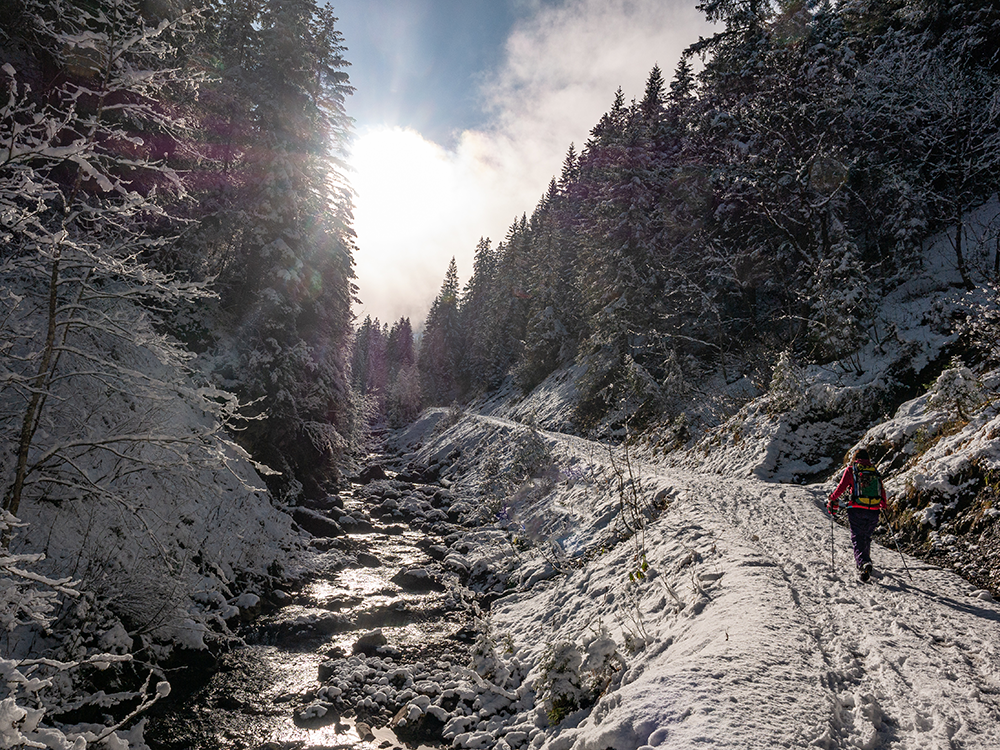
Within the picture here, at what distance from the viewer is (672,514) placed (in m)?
10.2

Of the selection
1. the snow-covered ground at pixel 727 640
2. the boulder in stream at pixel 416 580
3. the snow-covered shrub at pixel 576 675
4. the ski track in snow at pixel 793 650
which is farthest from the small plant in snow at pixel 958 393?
the boulder in stream at pixel 416 580

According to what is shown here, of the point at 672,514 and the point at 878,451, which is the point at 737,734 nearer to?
the point at 672,514

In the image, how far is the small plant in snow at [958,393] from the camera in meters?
9.36

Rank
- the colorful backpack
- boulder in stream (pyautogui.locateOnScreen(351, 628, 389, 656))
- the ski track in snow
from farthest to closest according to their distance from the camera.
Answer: boulder in stream (pyautogui.locateOnScreen(351, 628, 389, 656)) < the colorful backpack < the ski track in snow

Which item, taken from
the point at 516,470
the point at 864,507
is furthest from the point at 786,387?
the point at 516,470

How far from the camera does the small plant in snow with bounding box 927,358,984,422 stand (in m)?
9.36

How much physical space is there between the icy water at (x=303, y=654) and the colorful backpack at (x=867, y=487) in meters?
7.38

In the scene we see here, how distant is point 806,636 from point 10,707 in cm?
647

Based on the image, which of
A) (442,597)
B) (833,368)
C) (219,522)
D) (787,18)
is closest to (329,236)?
(219,522)

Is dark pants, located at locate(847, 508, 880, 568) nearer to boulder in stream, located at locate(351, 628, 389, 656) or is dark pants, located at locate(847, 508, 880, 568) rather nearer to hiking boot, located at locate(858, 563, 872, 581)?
hiking boot, located at locate(858, 563, 872, 581)

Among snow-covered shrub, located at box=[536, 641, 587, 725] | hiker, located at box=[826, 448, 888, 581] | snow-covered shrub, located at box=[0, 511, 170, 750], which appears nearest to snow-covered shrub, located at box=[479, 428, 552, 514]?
snow-covered shrub, located at box=[536, 641, 587, 725]

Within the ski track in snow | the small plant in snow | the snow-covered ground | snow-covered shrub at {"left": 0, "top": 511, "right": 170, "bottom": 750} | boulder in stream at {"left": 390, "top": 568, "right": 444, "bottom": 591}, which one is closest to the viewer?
snow-covered shrub at {"left": 0, "top": 511, "right": 170, "bottom": 750}

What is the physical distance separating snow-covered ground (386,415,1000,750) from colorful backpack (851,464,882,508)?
1.01 metres

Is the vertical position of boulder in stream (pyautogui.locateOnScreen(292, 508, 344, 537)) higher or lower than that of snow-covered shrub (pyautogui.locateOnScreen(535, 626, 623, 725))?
higher
